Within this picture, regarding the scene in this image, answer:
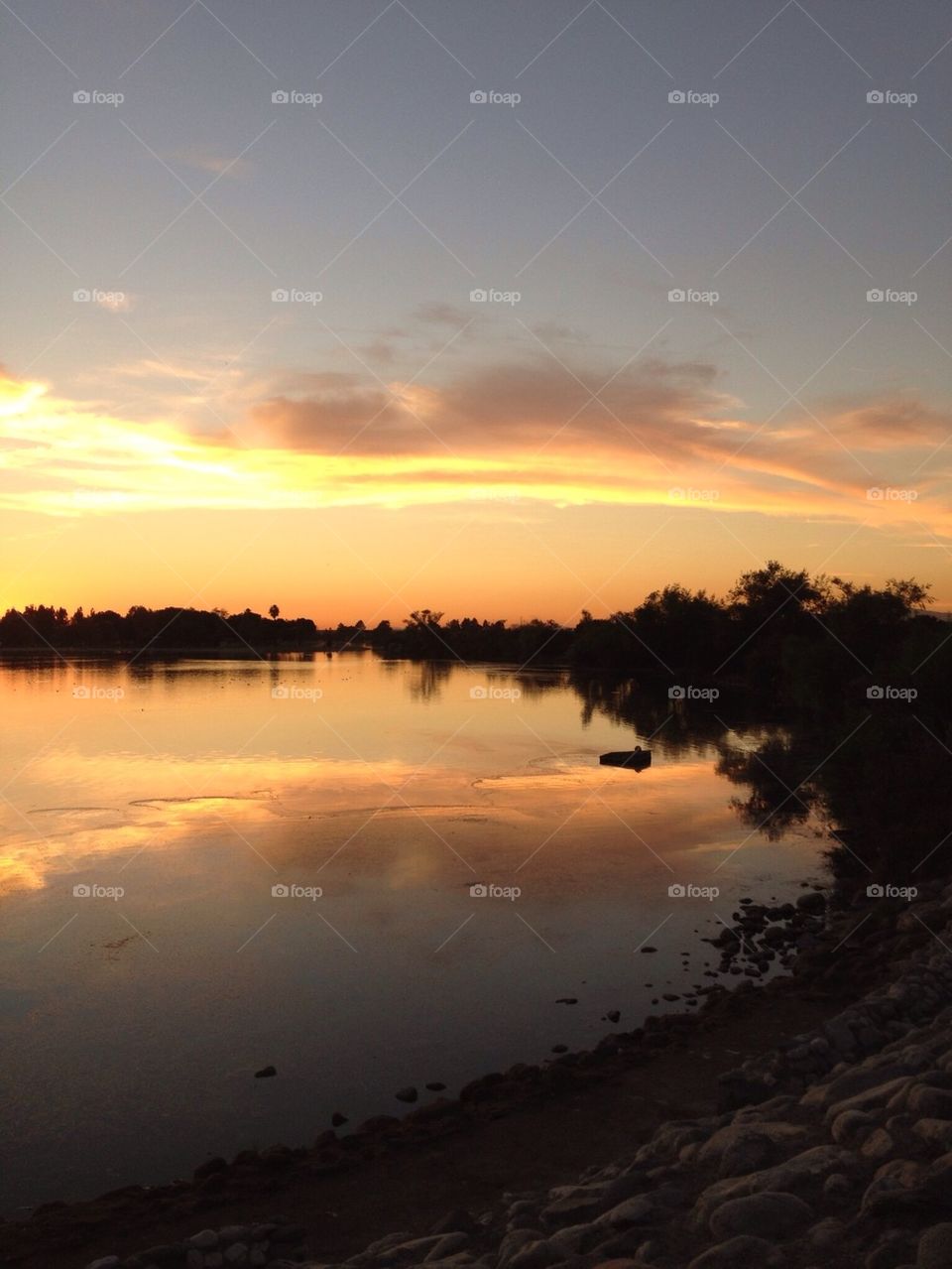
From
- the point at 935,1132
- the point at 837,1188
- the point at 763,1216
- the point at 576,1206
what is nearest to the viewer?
the point at 763,1216

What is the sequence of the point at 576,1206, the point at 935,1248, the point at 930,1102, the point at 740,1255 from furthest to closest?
1. the point at 576,1206
2. the point at 930,1102
3. the point at 740,1255
4. the point at 935,1248

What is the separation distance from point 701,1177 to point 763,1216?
124 centimetres

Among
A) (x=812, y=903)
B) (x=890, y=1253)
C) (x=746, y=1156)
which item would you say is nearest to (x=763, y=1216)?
(x=890, y=1253)

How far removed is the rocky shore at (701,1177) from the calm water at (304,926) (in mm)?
702

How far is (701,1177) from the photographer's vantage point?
22.0 feet

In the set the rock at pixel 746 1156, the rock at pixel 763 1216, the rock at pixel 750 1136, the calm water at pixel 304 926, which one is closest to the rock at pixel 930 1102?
the rock at pixel 750 1136

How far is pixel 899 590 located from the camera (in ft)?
206

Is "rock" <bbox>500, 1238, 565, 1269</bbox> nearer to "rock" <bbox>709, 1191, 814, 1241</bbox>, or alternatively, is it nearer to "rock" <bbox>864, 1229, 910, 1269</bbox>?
"rock" <bbox>709, 1191, 814, 1241</bbox>

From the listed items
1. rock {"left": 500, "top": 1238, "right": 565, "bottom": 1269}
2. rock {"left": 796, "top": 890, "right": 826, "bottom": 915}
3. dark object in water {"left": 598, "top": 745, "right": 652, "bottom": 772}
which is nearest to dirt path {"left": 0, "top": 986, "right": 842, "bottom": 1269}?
rock {"left": 500, "top": 1238, "right": 565, "bottom": 1269}

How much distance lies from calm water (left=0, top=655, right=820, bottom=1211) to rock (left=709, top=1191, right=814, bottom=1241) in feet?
15.6

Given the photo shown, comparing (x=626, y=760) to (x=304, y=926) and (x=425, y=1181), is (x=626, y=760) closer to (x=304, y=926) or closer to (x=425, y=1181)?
(x=304, y=926)

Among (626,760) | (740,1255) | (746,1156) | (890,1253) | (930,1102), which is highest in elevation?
(930,1102)

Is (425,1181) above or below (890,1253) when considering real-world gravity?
below

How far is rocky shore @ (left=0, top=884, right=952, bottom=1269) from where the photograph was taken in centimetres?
538
